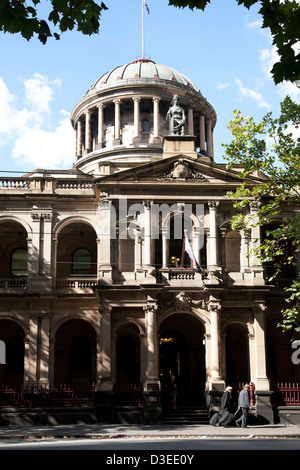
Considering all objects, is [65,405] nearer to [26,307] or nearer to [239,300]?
[26,307]

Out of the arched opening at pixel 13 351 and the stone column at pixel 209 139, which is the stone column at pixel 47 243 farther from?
the stone column at pixel 209 139

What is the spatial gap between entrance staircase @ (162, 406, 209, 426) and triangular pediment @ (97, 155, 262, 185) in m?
10.9

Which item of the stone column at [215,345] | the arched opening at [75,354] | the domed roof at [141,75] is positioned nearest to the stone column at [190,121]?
the domed roof at [141,75]

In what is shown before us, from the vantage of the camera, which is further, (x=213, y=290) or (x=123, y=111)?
(x=123, y=111)

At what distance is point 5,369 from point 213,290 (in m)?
12.5

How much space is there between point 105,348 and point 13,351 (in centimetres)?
761

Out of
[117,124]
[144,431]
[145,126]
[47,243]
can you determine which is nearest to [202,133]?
[145,126]

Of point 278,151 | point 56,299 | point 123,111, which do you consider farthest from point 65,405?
point 123,111

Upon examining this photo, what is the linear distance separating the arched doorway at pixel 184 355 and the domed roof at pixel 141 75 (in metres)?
20.8

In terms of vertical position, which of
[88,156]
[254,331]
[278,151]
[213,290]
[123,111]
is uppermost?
[123,111]

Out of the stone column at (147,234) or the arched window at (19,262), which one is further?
the arched window at (19,262)

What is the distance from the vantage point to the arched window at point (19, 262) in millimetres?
34000

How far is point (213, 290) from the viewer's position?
28375 mm

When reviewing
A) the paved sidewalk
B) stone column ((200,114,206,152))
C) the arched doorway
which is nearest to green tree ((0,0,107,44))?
the paved sidewalk
